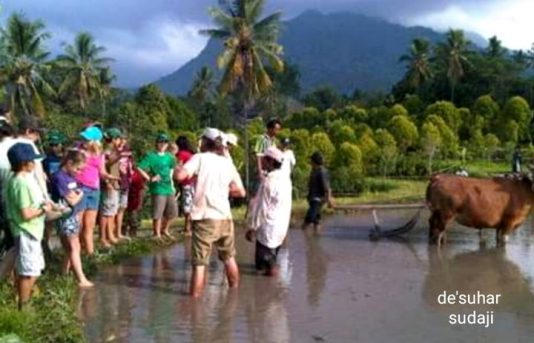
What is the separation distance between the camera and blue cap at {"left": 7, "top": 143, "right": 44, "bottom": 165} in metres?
6.84

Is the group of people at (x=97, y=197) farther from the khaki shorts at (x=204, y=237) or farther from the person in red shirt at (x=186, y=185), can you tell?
the person in red shirt at (x=186, y=185)

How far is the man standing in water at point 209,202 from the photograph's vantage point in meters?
8.06

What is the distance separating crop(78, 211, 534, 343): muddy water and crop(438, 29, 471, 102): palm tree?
67045mm

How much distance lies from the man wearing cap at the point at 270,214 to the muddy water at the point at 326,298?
289 millimetres

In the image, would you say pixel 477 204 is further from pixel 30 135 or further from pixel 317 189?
pixel 30 135

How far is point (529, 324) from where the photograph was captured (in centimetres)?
711

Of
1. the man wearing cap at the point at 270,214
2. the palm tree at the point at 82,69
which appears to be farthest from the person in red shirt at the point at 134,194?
the palm tree at the point at 82,69

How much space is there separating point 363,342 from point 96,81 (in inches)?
2514

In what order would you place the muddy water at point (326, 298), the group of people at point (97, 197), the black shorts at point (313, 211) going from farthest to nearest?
the black shorts at point (313, 211) < the group of people at point (97, 197) < the muddy water at point (326, 298)

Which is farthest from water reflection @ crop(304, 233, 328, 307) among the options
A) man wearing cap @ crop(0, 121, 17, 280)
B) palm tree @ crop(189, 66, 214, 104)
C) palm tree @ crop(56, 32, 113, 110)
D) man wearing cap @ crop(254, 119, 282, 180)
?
palm tree @ crop(189, 66, 214, 104)

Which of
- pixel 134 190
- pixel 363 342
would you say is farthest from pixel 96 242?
pixel 363 342

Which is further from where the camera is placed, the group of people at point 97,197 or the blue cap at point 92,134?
the blue cap at point 92,134

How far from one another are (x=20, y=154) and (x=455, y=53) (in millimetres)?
74885

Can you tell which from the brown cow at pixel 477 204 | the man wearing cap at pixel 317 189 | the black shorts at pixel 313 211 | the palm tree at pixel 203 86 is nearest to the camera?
the brown cow at pixel 477 204
